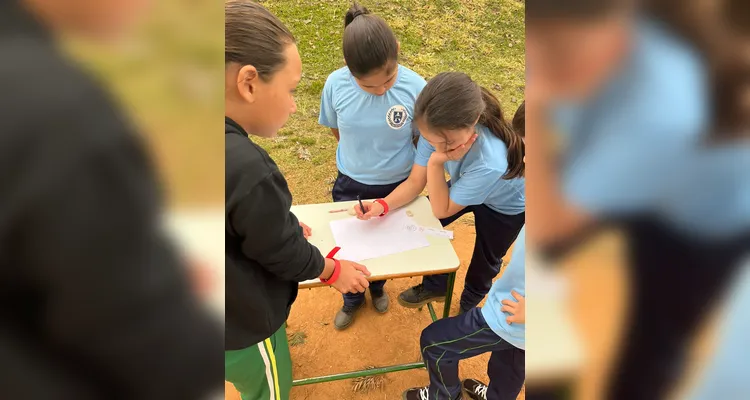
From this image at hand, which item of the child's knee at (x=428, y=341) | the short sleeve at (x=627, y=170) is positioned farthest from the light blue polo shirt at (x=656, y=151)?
the child's knee at (x=428, y=341)

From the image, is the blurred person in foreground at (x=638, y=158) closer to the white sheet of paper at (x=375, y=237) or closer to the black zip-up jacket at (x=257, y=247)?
the black zip-up jacket at (x=257, y=247)

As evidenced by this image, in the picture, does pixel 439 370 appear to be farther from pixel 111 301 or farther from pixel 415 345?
pixel 111 301

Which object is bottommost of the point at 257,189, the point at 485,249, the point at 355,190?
the point at 485,249

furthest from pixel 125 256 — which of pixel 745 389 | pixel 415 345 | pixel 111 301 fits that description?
pixel 415 345

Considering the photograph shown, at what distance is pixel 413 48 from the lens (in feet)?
22.4

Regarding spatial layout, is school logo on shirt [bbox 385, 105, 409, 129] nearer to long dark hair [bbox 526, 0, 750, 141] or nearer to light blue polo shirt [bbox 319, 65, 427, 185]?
light blue polo shirt [bbox 319, 65, 427, 185]

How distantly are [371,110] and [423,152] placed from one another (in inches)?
13.6

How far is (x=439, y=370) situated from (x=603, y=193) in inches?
77.6

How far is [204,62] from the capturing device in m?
0.28

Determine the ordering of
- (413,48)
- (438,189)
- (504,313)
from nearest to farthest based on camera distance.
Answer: (504,313) < (438,189) < (413,48)

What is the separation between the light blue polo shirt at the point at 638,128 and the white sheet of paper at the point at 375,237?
184 cm

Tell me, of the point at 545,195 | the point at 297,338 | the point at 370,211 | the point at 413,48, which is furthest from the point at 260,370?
the point at 413,48

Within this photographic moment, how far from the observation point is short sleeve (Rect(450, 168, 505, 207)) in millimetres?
2162

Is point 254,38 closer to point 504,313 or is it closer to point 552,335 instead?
point 552,335
